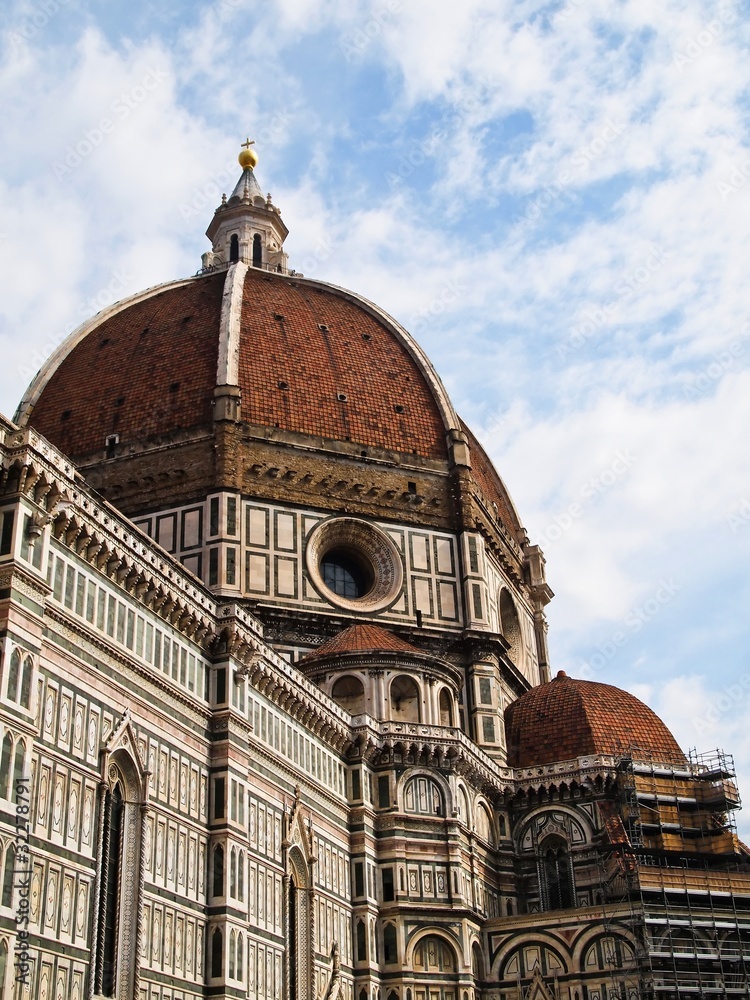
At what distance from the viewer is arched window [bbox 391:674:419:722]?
147 feet

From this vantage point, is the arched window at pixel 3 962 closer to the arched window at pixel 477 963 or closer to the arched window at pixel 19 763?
the arched window at pixel 19 763

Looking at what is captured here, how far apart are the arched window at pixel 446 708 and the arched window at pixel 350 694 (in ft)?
10.4

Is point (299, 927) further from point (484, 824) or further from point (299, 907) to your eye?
point (484, 824)

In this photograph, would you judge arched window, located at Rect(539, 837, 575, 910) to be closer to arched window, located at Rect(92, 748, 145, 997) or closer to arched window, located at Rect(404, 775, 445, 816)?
arched window, located at Rect(404, 775, 445, 816)

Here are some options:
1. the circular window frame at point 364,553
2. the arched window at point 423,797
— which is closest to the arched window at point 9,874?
the arched window at point 423,797

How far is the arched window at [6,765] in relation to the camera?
84.1 ft

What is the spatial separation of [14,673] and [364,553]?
2561 centimetres

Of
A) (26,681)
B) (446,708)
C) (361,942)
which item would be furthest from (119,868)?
(446,708)

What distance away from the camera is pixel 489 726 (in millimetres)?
49000

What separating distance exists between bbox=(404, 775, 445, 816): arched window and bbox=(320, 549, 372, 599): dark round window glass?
9287mm

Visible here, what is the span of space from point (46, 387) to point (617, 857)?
3009 centimetres

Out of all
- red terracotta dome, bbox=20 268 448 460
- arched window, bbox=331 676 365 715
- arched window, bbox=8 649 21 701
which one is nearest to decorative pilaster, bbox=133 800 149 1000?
arched window, bbox=8 649 21 701

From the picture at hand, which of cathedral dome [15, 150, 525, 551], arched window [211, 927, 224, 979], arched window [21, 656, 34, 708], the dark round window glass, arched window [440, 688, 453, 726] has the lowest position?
arched window [211, 927, 224, 979]

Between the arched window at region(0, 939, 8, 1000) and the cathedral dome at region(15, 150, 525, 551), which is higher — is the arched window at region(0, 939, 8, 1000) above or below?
below
